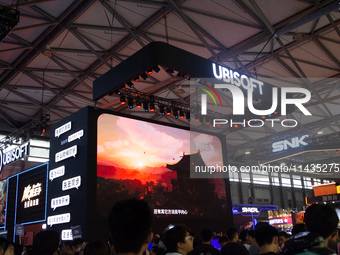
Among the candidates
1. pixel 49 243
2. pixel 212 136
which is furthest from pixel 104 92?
pixel 212 136

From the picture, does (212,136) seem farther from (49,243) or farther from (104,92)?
(49,243)

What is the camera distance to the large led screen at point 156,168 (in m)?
9.12

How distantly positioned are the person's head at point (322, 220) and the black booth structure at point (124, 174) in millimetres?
6090

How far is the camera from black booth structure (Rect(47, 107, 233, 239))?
8.35m

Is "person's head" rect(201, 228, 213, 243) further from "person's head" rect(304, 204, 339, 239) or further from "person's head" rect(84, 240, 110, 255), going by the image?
"person's head" rect(304, 204, 339, 239)

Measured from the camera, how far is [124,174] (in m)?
9.57

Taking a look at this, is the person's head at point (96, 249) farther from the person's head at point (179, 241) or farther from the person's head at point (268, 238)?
the person's head at point (268, 238)

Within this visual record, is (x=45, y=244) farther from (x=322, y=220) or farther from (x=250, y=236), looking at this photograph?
(x=250, y=236)

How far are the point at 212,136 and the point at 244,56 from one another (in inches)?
128

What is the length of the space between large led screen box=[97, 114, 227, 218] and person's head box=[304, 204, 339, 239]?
701 centimetres

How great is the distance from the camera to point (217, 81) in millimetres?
7152

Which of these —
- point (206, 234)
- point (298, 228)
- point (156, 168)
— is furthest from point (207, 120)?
point (298, 228)

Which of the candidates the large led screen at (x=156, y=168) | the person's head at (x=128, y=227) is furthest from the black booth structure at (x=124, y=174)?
the person's head at (x=128, y=227)

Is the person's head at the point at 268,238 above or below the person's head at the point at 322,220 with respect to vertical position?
below
